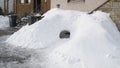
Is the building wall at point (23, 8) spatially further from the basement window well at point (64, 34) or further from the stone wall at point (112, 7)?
the basement window well at point (64, 34)

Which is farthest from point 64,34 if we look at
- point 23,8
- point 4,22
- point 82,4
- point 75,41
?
point 23,8

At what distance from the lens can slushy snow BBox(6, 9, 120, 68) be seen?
1034 centimetres

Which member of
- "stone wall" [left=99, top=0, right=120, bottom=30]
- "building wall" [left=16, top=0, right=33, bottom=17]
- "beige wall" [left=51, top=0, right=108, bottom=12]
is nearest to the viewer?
"stone wall" [left=99, top=0, right=120, bottom=30]

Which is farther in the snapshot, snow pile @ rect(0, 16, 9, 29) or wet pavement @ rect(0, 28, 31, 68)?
snow pile @ rect(0, 16, 9, 29)

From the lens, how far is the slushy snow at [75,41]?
10336mm

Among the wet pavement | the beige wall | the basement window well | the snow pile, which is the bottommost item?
the snow pile

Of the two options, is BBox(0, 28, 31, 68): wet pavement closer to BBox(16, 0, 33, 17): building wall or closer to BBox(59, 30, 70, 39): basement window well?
BBox(59, 30, 70, 39): basement window well

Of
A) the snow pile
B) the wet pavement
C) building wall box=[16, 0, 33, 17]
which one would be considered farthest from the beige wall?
building wall box=[16, 0, 33, 17]

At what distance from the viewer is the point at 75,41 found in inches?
462

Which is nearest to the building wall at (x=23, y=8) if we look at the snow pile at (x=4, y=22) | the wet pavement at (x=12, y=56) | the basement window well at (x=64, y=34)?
the snow pile at (x=4, y=22)

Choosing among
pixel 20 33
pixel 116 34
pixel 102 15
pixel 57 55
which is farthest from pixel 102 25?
pixel 20 33

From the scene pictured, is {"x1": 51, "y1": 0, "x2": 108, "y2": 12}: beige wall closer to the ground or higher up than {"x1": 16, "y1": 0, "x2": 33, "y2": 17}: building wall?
higher up

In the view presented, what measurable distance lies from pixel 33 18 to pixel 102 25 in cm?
538

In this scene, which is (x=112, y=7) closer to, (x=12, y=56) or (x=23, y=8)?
(x=12, y=56)
